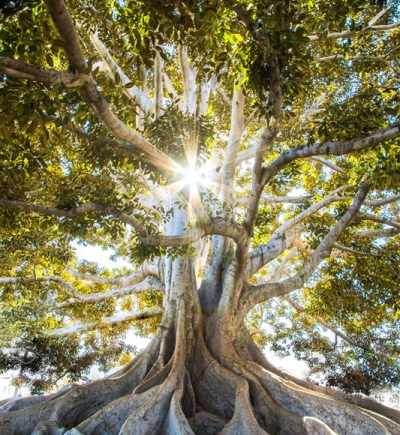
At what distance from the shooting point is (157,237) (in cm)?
359

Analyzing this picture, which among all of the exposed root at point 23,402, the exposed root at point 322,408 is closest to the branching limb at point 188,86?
the exposed root at point 322,408

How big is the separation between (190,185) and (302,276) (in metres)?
2.93

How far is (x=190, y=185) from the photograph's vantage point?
362 centimetres

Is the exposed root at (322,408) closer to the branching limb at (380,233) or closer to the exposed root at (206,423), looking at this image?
the exposed root at (206,423)

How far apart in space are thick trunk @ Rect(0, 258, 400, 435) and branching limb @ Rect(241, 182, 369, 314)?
61 cm

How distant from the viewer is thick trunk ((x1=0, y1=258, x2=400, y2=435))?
3441mm

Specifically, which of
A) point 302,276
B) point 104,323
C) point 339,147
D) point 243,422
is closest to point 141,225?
point 339,147

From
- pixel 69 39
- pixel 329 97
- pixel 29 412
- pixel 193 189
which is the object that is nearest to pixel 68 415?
pixel 29 412

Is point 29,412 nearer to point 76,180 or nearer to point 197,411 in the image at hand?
point 197,411

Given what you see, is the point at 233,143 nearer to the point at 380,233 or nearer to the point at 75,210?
the point at 75,210

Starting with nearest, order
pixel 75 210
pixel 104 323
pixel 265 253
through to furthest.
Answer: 1. pixel 75 210
2. pixel 265 253
3. pixel 104 323

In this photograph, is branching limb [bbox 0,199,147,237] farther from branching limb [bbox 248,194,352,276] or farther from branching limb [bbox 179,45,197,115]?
branching limb [bbox 179,45,197,115]

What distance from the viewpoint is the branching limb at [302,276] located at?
5.12 m

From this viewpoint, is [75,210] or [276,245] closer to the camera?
[75,210]
